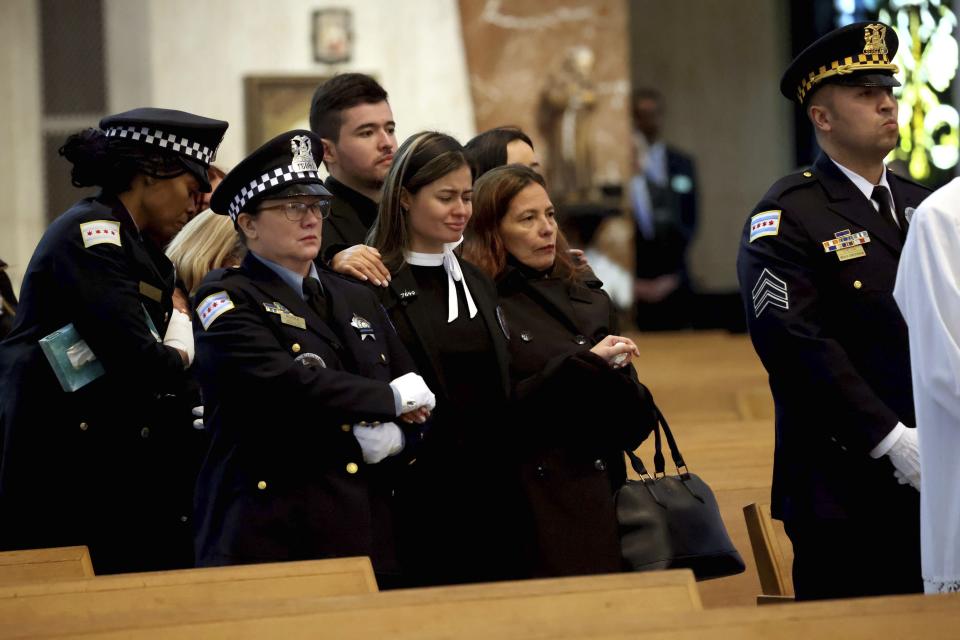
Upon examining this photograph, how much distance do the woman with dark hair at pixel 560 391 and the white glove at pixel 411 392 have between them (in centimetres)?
50

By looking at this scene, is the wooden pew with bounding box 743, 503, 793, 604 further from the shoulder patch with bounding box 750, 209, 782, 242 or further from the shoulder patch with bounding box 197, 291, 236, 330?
the shoulder patch with bounding box 197, 291, 236, 330

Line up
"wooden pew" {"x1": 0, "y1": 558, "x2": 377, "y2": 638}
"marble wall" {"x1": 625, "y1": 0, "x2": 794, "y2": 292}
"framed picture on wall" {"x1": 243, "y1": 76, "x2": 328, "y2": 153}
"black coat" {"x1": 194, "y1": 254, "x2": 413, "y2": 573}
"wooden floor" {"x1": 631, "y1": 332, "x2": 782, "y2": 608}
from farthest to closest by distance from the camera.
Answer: "marble wall" {"x1": 625, "y1": 0, "x2": 794, "y2": 292}, "framed picture on wall" {"x1": 243, "y1": 76, "x2": 328, "y2": 153}, "wooden floor" {"x1": 631, "y1": 332, "x2": 782, "y2": 608}, "black coat" {"x1": 194, "y1": 254, "x2": 413, "y2": 573}, "wooden pew" {"x1": 0, "y1": 558, "x2": 377, "y2": 638}

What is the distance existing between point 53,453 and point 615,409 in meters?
1.32

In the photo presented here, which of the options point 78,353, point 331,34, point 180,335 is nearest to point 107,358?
point 78,353

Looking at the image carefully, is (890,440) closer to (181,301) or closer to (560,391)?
(560,391)

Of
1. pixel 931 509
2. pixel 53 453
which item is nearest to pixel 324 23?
pixel 53 453

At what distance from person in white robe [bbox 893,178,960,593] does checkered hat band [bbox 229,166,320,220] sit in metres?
1.26

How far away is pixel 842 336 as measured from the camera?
3.37 meters

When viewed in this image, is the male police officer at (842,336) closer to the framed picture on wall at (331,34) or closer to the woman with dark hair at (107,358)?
the woman with dark hair at (107,358)

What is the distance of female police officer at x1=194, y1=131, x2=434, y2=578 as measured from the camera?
117 inches

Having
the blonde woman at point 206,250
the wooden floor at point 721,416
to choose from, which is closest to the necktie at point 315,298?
the blonde woman at point 206,250

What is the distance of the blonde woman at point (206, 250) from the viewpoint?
13.0 feet

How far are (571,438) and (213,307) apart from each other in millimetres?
972

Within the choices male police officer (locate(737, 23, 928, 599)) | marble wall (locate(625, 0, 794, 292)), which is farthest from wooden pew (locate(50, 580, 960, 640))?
marble wall (locate(625, 0, 794, 292))
